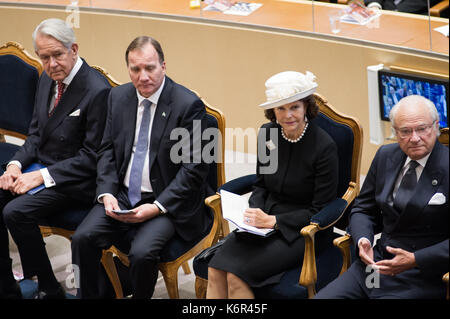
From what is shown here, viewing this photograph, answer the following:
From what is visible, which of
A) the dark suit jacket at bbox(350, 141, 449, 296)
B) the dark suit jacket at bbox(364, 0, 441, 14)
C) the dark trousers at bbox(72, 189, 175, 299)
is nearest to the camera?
the dark suit jacket at bbox(350, 141, 449, 296)

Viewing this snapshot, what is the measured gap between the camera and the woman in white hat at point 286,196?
3.66 m

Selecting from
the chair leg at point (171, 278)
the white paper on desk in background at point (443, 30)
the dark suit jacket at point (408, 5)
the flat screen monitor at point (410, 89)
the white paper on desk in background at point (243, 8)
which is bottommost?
the chair leg at point (171, 278)

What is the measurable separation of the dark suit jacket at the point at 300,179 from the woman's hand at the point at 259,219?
37 mm

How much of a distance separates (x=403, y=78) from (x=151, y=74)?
65.7 inches

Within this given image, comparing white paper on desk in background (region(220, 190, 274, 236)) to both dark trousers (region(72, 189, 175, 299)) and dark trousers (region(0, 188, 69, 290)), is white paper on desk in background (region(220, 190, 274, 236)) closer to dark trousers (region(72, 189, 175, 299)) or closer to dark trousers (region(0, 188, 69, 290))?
dark trousers (region(72, 189, 175, 299))

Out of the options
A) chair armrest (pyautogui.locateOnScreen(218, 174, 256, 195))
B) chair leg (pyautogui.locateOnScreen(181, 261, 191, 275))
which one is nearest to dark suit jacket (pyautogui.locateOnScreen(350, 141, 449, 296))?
chair armrest (pyautogui.locateOnScreen(218, 174, 256, 195))

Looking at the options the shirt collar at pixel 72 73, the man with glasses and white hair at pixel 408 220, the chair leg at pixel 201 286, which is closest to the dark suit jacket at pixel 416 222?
the man with glasses and white hair at pixel 408 220

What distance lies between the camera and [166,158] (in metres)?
4.14

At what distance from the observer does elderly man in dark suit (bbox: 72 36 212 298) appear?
405 centimetres

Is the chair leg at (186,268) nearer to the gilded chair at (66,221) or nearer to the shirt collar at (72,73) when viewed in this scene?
the gilded chair at (66,221)

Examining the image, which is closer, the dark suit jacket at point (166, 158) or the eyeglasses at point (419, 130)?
the eyeglasses at point (419, 130)

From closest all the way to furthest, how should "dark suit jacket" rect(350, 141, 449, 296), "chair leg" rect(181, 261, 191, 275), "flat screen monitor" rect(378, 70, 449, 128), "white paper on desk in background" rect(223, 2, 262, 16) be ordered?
"dark suit jacket" rect(350, 141, 449, 296), "flat screen monitor" rect(378, 70, 449, 128), "chair leg" rect(181, 261, 191, 275), "white paper on desk in background" rect(223, 2, 262, 16)

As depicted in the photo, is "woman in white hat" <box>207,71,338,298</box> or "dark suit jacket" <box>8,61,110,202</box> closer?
"woman in white hat" <box>207,71,338,298</box>

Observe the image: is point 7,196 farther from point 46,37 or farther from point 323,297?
point 323,297
